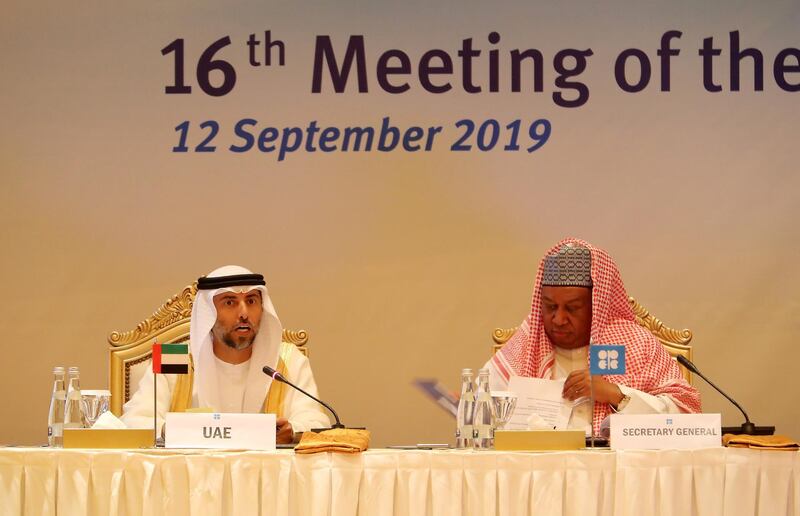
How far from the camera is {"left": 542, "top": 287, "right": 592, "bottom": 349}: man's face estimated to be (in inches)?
167

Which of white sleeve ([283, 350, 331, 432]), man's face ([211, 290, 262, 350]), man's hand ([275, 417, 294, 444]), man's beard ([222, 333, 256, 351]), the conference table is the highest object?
man's face ([211, 290, 262, 350])

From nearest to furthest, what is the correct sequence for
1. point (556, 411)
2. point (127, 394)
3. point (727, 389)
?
1. point (556, 411)
2. point (127, 394)
3. point (727, 389)

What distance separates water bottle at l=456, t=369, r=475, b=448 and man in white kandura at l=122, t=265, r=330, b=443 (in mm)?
1140

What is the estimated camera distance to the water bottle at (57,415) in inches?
133

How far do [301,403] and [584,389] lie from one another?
1.15 m

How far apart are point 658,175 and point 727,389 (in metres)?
1.09

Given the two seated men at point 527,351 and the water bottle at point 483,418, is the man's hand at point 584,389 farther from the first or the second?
the water bottle at point 483,418

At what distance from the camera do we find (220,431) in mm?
3199

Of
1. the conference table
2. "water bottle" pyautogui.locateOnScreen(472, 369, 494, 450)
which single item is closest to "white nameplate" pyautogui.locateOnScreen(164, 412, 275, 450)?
the conference table

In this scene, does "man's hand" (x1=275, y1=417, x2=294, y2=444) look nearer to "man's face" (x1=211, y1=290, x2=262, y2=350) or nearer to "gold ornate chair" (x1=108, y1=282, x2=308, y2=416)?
"man's face" (x1=211, y1=290, x2=262, y2=350)

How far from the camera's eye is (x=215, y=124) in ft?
18.2

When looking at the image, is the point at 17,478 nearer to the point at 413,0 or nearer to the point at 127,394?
the point at 127,394

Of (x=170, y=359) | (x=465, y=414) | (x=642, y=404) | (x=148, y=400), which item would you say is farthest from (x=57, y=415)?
(x=642, y=404)

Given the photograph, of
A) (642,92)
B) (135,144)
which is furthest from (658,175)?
(135,144)
